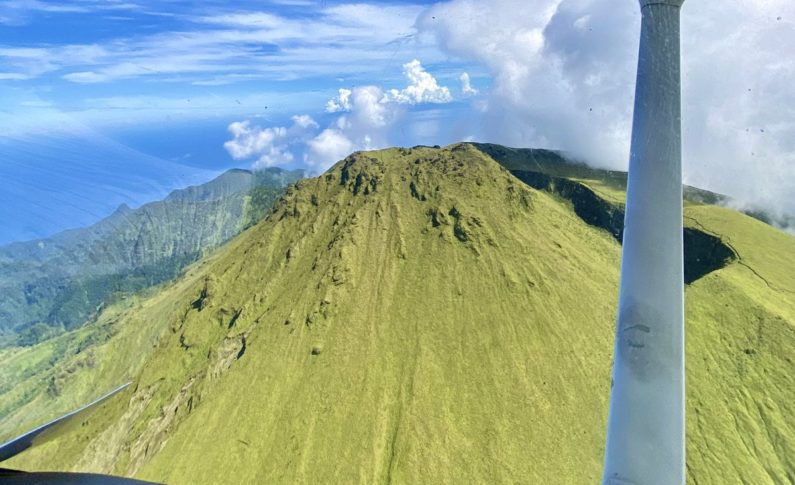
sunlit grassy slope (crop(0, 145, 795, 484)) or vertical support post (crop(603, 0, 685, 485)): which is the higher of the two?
vertical support post (crop(603, 0, 685, 485))

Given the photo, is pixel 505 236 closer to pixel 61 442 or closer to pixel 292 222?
pixel 292 222

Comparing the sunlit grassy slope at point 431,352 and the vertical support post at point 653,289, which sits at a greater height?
the vertical support post at point 653,289

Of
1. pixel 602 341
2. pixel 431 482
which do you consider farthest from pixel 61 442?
pixel 602 341

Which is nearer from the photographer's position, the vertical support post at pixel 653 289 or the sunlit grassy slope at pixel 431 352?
the vertical support post at pixel 653 289

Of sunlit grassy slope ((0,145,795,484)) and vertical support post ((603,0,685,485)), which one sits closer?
vertical support post ((603,0,685,485))

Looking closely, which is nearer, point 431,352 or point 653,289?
point 653,289
